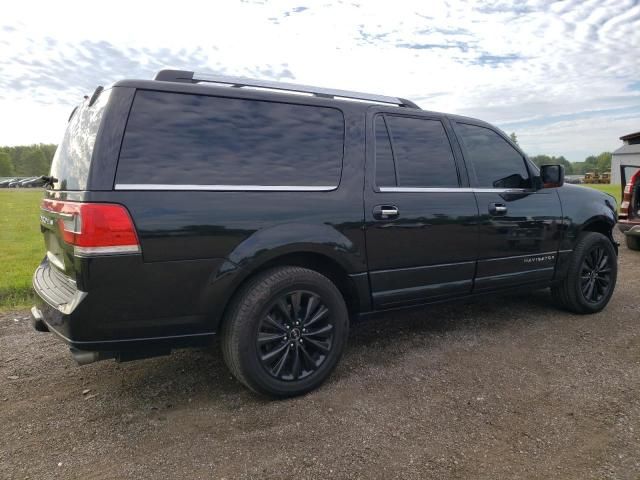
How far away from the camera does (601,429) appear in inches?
103

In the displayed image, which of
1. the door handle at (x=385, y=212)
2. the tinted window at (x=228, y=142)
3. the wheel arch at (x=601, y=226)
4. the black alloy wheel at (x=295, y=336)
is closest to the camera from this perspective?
the tinted window at (x=228, y=142)

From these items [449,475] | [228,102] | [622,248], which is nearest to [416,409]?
[449,475]

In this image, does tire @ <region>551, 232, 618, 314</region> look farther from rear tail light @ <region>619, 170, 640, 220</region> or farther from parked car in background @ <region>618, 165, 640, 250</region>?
rear tail light @ <region>619, 170, 640, 220</region>

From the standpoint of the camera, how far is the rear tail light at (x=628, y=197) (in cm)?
792

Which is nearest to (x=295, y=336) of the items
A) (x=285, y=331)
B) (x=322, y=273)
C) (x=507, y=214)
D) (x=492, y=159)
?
(x=285, y=331)

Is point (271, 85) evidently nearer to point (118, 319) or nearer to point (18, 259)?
point (118, 319)

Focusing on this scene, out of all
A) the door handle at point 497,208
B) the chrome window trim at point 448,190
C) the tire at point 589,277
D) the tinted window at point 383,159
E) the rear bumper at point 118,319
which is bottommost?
the tire at point 589,277

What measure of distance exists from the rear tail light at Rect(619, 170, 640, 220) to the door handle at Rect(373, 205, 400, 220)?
6.61 meters

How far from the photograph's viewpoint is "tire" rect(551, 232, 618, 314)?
15.1 ft

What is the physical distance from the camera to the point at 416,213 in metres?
3.42

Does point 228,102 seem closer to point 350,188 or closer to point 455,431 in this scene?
point 350,188

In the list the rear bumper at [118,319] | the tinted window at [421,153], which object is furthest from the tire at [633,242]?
the rear bumper at [118,319]

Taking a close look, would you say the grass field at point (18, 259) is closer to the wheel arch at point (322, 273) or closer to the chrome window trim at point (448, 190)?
the wheel arch at point (322, 273)

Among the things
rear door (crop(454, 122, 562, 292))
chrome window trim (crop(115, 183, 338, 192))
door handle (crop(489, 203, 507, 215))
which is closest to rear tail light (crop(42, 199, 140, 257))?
chrome window trim (crop(115, 183, 338, 192))
